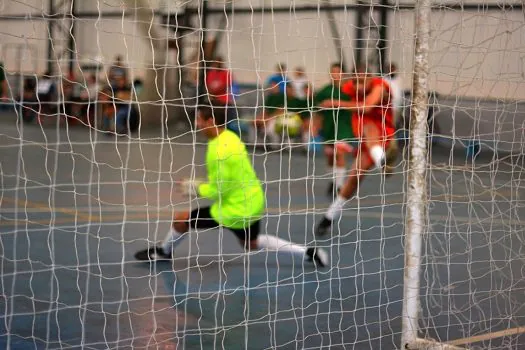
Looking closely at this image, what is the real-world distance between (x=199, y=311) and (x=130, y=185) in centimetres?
671

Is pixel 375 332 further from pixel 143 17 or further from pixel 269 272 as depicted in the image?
pixel 143 17

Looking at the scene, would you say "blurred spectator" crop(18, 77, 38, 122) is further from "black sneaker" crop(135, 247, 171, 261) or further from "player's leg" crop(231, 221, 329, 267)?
"player's leg" crop(231, 221, 329, 267)

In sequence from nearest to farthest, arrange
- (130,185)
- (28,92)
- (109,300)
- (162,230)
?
(109,300), (162,230), (130,185), (28,92)

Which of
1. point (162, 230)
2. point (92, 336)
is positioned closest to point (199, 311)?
point (92, 336)

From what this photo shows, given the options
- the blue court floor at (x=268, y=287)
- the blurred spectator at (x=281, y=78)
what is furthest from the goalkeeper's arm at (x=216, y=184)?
the blurred spectator at (x=281, y=78)

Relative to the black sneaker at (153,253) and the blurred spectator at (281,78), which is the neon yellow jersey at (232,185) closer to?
the blurred spectator at (281,78)

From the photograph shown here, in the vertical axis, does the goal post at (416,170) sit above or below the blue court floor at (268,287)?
above

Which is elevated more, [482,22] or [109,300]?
[482,22]

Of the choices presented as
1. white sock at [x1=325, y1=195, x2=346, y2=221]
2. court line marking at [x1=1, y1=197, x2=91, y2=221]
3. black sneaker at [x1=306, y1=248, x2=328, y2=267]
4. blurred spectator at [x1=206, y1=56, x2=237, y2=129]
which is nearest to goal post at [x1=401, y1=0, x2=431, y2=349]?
blurred spectator at [x1=206, y1=56, x2=237, y2=129]

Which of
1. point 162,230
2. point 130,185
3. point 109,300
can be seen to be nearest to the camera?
point 109,300

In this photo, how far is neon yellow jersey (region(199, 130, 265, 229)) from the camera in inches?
277

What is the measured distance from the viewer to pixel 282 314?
6531 millimetres

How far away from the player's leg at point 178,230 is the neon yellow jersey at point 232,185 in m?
0.16

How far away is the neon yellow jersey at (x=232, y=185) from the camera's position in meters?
7.03
